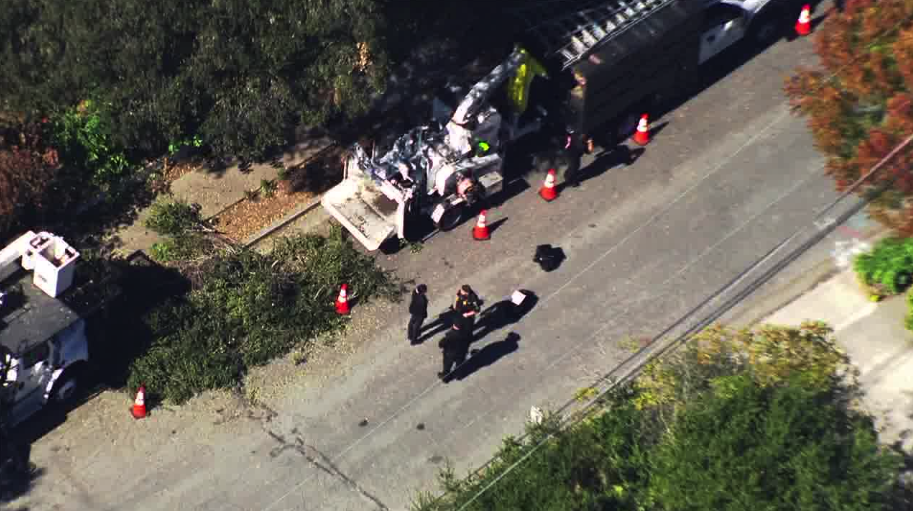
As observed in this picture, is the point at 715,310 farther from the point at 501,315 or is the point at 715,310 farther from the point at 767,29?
the point at 767,29

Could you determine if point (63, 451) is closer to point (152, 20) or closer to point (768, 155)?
point (152, 20)

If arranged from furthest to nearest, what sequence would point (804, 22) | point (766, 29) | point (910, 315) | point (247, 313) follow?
point (804, 22) → point (766, 29) → point (247, 313) → point (910, 315)

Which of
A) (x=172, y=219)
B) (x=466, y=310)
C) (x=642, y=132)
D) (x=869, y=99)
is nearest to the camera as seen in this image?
(x=869, y=99)

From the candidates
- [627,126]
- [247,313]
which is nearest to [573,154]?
[627,126]

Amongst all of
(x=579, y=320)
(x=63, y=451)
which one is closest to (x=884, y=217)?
(x=579, y=320)

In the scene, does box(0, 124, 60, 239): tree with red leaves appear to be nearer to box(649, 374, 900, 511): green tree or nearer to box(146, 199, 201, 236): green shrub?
box(146, 199, 201, 236): green shrub

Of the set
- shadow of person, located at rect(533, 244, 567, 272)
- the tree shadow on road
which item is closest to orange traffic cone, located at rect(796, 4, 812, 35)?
shadow of person, located at rect(533, 244, 567, 272)

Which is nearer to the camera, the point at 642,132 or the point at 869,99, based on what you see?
the point at 869,99
